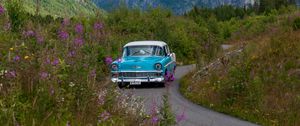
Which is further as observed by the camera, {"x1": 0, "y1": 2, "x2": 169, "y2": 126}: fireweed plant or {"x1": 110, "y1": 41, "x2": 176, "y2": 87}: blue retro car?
{"x1": 110, "y1": 41, "x2": 176, "y2": 87}: blue retro car

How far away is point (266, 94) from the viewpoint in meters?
15.0

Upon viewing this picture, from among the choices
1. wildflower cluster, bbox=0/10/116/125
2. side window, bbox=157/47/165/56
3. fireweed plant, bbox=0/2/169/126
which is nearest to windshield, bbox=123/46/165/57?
side window, bbox=157/47/165/56

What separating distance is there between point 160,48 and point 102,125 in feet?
50.5

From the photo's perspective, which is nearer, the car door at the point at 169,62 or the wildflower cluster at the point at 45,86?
the wildflower cluster at the point at 45,86

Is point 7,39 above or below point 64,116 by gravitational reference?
above

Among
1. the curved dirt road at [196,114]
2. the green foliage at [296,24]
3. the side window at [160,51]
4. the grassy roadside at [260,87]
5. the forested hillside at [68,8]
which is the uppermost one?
the forested hillside at [68,8]

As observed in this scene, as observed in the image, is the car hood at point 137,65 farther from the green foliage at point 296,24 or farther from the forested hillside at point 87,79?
the green foliage at point 296,24

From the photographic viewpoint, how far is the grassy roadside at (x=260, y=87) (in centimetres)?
1388

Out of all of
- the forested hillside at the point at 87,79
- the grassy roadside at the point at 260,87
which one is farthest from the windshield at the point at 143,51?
the grassy roadside at the point at 260,87

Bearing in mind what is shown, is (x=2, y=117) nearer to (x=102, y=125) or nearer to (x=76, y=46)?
(x=102, y=125)

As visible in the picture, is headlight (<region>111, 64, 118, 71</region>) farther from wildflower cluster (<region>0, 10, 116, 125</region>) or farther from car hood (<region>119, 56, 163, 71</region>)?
wildflower cluster (<region>0, 10, 116, 125</region>)

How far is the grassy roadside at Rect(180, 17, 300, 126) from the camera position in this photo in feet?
45.5

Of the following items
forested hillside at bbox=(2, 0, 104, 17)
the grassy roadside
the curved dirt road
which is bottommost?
the curved dirt road

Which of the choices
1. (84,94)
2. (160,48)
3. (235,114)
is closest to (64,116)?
(84,94)
